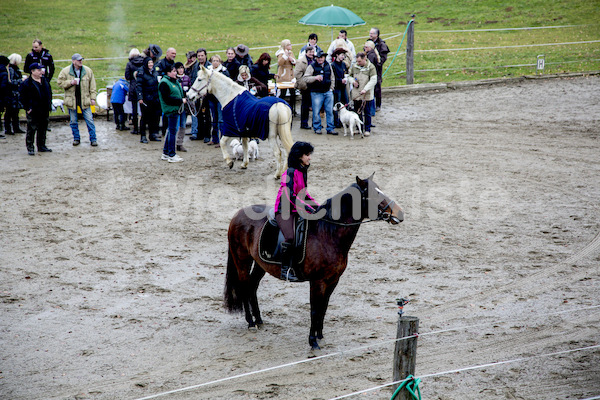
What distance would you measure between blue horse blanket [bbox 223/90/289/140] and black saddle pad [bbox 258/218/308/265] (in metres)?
6.13

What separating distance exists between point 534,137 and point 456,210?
17.5 feet

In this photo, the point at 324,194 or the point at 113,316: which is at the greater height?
the point at 324,194

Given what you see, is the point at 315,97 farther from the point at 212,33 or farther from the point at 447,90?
the point at 212,33

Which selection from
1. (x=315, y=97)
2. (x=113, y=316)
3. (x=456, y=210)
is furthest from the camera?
(x=315, y=97)

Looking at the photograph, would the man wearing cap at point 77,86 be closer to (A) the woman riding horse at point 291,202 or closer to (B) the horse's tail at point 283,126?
(B) the horse's tail at point 283,126

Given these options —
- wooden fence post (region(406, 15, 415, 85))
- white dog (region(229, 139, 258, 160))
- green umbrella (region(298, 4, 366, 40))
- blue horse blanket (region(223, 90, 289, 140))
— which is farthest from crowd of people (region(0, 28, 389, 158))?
wooden fence post (region(406, 15, 415, 85))

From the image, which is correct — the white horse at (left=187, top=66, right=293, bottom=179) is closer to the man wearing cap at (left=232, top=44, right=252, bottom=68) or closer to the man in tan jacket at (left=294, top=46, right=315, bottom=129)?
the man wearing cap at (left=232, top=44, right=252, bottom=68)

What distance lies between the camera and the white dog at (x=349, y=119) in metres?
15.2

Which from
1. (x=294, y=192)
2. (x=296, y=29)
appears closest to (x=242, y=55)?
(x=294, y=192)

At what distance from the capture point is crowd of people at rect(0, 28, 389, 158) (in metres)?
13.5

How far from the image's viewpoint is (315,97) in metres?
15.4

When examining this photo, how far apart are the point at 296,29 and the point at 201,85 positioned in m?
20.3

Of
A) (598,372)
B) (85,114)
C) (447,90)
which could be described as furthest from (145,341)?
(447,90)

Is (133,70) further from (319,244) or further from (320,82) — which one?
(319,244)
